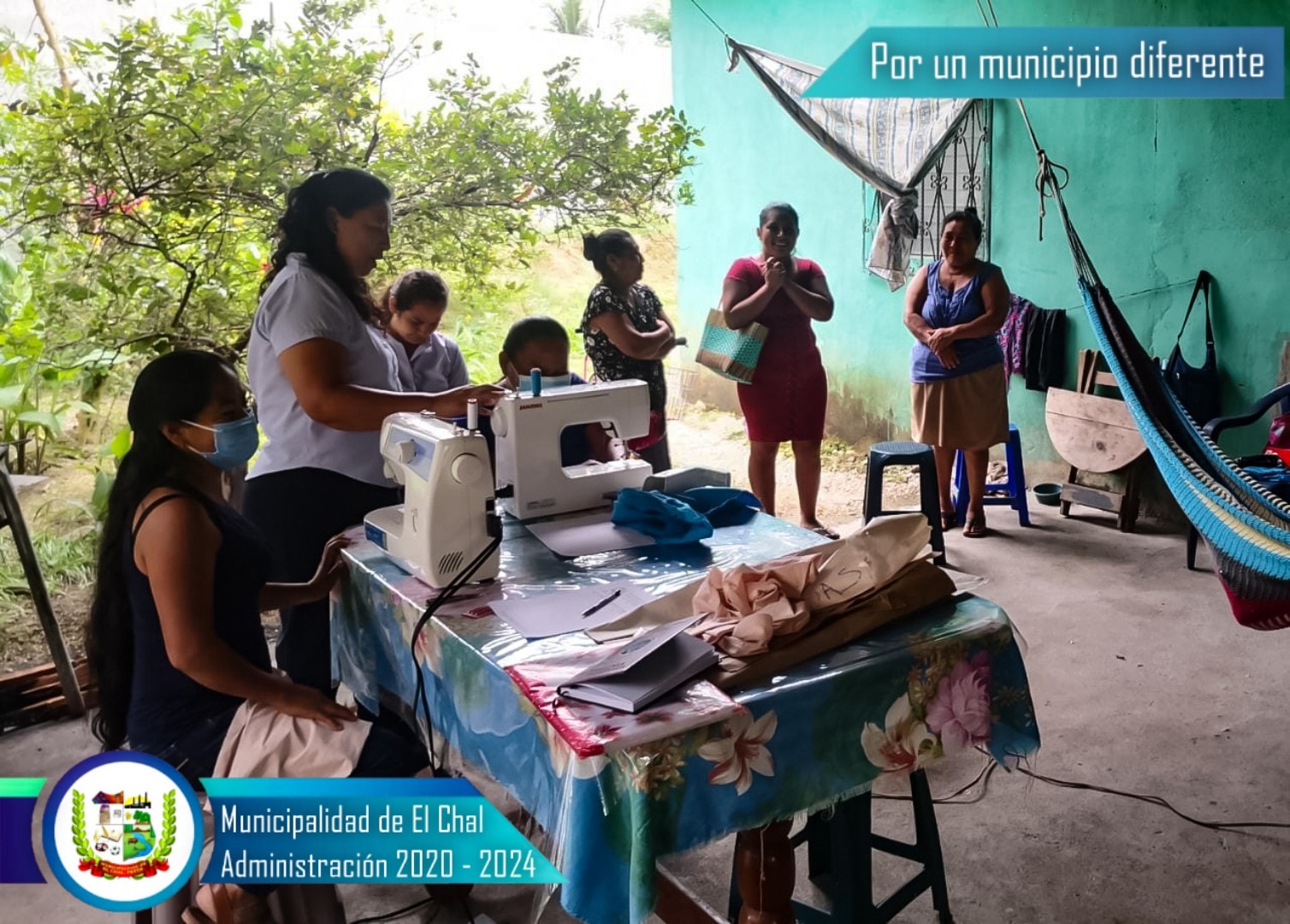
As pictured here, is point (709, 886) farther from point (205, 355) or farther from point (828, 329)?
point (828, 329)

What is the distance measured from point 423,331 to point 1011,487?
2739mm

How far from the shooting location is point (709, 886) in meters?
2.21

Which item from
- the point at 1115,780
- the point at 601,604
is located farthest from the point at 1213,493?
the point at 601,604

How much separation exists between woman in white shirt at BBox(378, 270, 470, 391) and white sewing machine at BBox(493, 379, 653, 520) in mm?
718

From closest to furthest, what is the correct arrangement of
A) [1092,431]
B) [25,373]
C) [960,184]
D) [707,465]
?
[25,373], [1092,431], [960,184], [707,465]

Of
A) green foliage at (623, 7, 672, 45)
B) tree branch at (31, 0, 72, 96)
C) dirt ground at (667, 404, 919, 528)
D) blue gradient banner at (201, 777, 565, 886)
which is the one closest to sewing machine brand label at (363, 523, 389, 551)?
blue gradient banner at (201, 777, 565, 886)

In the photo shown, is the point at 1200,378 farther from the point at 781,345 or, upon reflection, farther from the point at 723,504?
the point at 723,504

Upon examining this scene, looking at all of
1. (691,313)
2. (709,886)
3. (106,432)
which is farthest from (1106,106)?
(106,432)

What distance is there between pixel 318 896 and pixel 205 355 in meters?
0.89

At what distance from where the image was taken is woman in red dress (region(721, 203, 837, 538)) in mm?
3859

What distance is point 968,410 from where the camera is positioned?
4.30 meters

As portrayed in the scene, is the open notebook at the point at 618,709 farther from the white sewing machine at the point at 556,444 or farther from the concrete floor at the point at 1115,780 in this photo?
the concrete floor at the point at 1115,780

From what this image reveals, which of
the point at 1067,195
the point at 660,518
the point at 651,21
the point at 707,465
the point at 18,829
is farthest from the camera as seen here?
the point at 651,21

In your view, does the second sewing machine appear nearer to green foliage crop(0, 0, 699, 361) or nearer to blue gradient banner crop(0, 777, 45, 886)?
blue gradient banner crop(0, 777, 45, 886)
